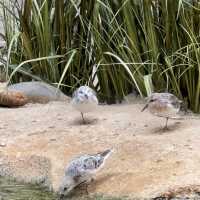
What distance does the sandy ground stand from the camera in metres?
4.61

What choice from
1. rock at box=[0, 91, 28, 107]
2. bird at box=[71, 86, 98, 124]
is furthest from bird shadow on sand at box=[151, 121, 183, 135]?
rock at box=[0, 91, 28, 107]

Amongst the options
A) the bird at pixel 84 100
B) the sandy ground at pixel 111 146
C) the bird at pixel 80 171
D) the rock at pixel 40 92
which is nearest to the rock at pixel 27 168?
the sandy ground at pixel 111 146

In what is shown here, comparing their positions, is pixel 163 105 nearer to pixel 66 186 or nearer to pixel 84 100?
pixel 84 100

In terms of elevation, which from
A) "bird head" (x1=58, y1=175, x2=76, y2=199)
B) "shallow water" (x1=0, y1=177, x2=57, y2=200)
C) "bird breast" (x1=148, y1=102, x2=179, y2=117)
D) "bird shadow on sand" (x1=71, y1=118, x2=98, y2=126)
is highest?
"bird breast" (x1=148, y1=102, x2=179, y2=117)

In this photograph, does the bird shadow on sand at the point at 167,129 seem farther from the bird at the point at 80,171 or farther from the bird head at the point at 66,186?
the bird head at the point at 66,186

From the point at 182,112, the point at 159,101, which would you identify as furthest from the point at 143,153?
the point at 182,112

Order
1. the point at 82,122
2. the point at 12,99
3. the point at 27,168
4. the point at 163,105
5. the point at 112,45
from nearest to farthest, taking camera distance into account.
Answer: the point at 27,168, the point at 163,105, the point at 82,122, the point at 112,45, the point at 12,99

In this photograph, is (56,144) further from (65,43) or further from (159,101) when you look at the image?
(65,43)

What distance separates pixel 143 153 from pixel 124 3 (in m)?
1.90

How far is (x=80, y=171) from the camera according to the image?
15.4 feet

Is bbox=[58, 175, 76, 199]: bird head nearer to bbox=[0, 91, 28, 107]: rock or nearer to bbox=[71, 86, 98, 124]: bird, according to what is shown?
bbox=[71, 86, 98, 124]: bird

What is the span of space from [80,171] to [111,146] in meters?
0.65

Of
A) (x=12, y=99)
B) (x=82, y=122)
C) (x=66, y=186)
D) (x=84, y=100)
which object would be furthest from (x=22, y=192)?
(x=12, y=99)

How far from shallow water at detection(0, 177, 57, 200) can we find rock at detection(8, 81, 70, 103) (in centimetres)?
215
